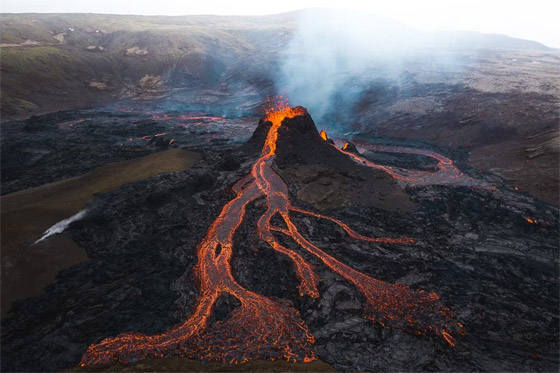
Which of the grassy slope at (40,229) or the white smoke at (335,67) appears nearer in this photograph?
the grassy slope at (40,229)

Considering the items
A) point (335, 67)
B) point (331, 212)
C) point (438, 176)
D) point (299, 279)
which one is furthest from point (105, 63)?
point (299, 279)

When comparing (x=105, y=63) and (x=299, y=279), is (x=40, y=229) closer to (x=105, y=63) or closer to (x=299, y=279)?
(x=299, y=279)

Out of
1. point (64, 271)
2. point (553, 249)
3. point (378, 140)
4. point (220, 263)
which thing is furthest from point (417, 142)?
point (64, 271)

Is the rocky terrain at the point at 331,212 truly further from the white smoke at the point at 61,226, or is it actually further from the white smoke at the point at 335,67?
the white smoke at the point at 335,67

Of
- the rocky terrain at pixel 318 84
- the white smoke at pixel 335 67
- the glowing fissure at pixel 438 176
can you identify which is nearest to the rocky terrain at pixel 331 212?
the glowing fissure at pixel 438 176

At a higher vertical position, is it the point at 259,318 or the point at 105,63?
the point at 105,63

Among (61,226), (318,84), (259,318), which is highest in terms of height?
(318,84)

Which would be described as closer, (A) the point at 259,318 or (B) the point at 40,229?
(A) the point at 259,318
